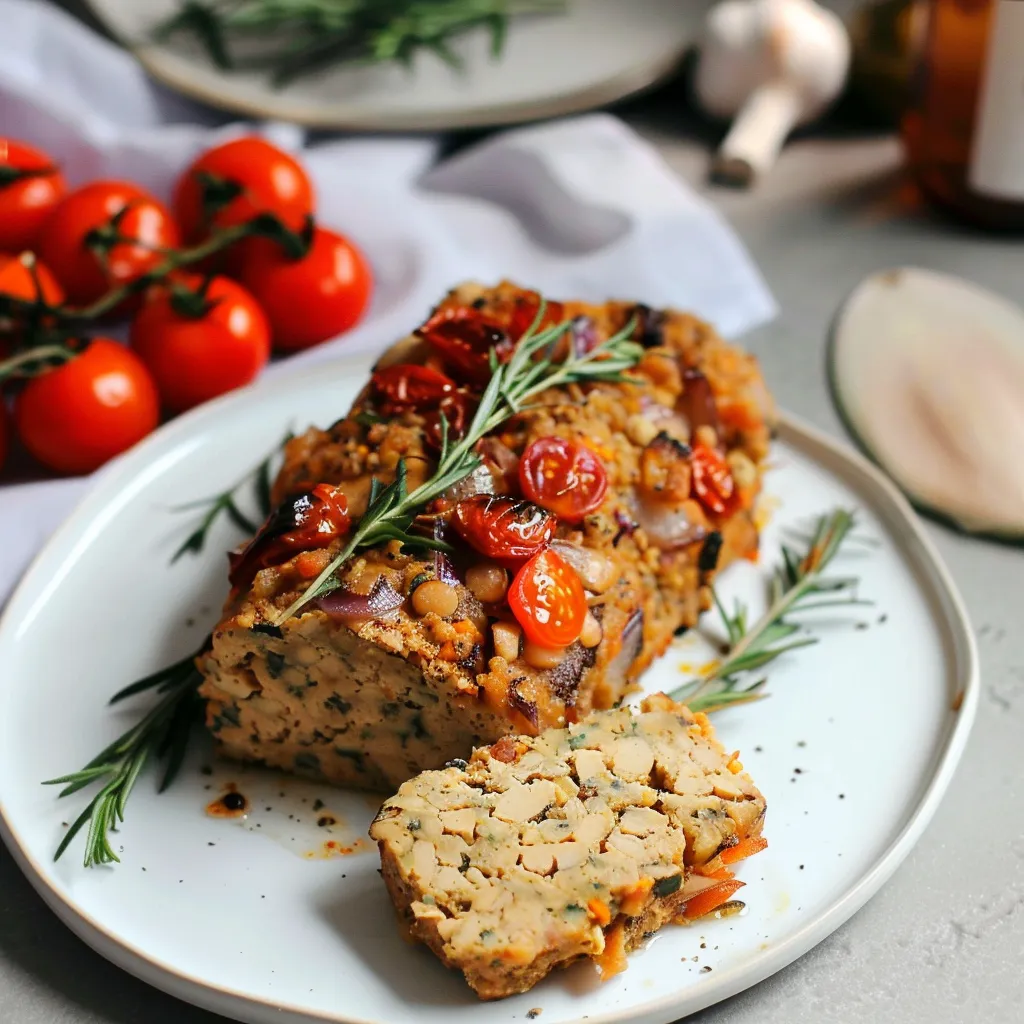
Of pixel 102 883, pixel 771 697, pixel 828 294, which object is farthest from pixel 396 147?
pixel 102 883

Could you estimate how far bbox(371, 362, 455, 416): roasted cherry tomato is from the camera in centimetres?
394

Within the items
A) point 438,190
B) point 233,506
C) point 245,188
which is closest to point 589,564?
point 233,506

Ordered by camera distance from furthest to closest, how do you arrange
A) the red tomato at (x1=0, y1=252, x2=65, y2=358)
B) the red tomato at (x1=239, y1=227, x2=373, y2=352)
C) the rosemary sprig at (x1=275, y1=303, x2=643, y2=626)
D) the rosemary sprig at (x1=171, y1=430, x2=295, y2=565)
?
the red tomato at (x1=239, y1=227, x2=373, y2=352) → the red tomato at (x1=0, y1=252, x2=65, y2=358) → the rosemary sprig at (x1=171, y1=430, x2=295, y2=565) → the rosemary sprig at (x1=275, y1=303, x2=643, y2=626)

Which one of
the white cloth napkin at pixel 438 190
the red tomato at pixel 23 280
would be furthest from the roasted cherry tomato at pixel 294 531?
the red tomato at pixel 23 280

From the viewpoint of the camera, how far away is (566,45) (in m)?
6.97

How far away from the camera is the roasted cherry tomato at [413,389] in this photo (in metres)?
3.94

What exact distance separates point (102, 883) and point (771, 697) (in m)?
1.88

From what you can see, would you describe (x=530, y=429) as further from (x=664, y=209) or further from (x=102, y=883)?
(x=664, y=209)

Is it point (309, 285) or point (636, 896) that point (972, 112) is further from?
point (636, 896)

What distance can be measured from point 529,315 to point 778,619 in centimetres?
121

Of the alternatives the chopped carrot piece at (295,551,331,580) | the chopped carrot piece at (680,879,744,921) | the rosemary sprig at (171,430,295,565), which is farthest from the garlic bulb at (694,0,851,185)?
the chopped carrot piece at (680,879,744,921)

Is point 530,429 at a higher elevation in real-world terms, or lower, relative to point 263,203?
higher

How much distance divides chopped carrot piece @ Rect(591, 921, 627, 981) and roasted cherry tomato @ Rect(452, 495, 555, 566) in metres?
0.95

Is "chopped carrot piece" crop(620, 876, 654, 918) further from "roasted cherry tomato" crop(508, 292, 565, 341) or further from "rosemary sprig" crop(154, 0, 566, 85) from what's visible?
"rosemary sprig" crop(154, 0, 566, 85)
